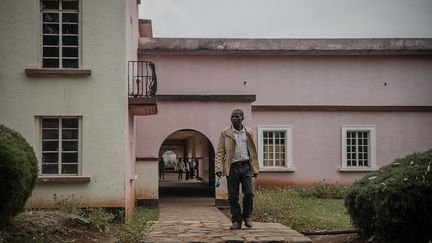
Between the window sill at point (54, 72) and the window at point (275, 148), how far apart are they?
9155 millimetres

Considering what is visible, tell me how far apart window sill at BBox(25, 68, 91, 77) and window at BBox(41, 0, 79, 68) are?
221 millimetres

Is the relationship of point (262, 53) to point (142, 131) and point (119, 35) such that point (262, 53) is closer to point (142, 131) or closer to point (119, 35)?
point (142, 131)

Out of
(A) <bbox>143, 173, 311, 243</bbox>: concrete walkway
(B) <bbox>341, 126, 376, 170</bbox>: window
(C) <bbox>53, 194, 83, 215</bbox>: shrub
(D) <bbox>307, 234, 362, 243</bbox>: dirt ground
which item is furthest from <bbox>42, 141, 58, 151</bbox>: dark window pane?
(B) <bbox>341, 126, 376, 170</bbox>: window

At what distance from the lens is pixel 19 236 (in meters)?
10.1

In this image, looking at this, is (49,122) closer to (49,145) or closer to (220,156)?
(49,145)

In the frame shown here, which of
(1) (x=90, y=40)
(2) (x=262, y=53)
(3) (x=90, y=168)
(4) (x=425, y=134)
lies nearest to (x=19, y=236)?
(3) (x=90, y=168)

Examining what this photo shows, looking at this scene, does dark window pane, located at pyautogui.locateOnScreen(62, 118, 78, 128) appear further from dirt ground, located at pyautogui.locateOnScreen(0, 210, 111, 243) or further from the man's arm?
the man's arm

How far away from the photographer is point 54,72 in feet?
47.1

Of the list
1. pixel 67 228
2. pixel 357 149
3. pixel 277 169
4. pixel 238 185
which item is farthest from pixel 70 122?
pixel 357 149

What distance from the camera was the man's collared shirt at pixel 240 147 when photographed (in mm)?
10219

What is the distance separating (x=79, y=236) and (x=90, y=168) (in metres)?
3.27

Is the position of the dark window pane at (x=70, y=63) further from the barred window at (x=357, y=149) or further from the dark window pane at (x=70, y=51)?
the barred window at (x=357, y=149)

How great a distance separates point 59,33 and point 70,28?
31cm

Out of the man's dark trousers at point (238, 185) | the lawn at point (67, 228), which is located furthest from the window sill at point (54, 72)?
the man's dark trousers at point (238, 185)
